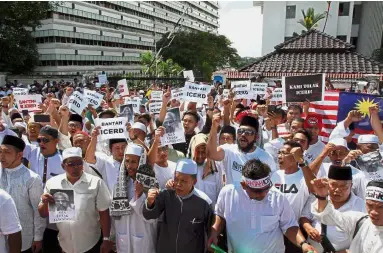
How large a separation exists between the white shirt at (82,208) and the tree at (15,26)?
1321 inches

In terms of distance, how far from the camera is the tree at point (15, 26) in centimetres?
3164

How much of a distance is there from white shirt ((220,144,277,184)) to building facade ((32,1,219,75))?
29881 millimetres

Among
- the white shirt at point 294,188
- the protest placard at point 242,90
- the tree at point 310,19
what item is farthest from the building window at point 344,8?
the white shirt at point 294,188

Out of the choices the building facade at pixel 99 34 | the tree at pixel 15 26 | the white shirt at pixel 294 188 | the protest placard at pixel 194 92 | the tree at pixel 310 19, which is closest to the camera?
the white shirt at pixel 294 188

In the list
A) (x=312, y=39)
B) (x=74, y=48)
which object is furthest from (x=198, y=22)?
(x=312, y=39)

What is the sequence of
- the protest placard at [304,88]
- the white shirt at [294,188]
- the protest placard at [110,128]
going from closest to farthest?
1. the white shirt at [294,188]
2. the protest placard at [110,128]
3. the protest placard at [304,88]

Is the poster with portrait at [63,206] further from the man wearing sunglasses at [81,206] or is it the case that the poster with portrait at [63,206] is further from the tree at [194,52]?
the tree at [194,52]

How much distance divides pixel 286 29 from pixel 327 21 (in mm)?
4670

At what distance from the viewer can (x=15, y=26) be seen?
34.0 meters

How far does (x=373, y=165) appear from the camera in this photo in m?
3.48

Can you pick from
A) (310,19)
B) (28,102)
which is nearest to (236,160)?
(28,102)

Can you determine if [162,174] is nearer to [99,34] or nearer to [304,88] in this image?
[304,88]

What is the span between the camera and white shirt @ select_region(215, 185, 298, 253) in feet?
9.95

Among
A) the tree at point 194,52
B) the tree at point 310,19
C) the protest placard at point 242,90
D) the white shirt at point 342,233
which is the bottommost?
the white shirt at point 342,233
